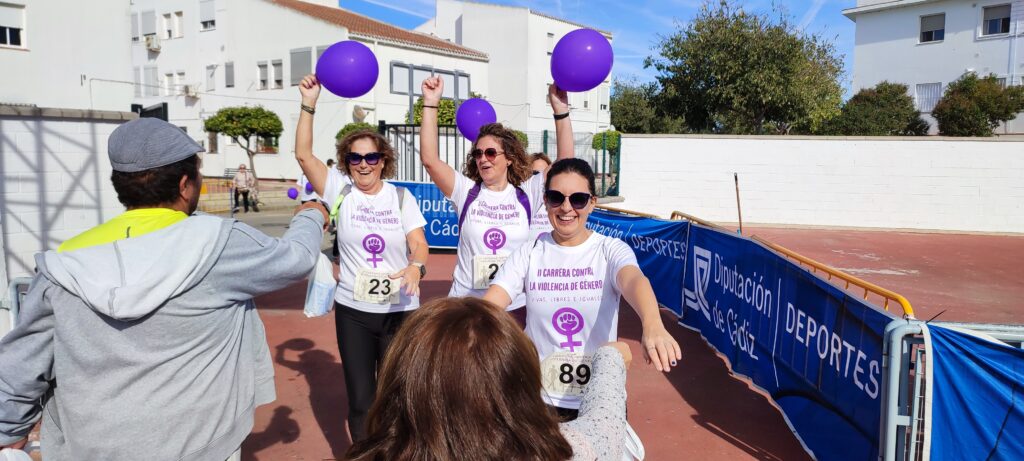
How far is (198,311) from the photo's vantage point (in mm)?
2023

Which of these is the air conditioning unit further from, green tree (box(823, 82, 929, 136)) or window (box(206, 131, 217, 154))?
green tree (box(823, 82, 929, 136))

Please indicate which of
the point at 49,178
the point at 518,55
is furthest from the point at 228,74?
the point at 49,178

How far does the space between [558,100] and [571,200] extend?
4.70ft

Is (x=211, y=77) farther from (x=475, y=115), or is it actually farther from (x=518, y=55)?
(x=475, y=115)

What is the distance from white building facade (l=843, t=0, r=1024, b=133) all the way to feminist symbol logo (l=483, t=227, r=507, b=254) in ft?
120

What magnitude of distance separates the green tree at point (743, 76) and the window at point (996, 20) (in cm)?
1582

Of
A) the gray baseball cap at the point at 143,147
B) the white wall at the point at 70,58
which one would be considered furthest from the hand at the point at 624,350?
the white wall at the point at 70,58

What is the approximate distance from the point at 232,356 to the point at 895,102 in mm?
37822

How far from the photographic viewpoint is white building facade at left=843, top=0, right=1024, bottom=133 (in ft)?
111

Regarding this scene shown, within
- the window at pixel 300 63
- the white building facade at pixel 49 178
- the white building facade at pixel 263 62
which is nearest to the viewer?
the white building facade at pixel 49 178

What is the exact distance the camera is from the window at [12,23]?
1578cm

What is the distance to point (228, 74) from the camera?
3897cm

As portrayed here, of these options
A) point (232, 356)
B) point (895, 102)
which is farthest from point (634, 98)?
point (232, 356)

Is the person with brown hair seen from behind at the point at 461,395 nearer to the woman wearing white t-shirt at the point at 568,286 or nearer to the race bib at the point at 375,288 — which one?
the woman wearing white t-shirt at the point at 568,286
